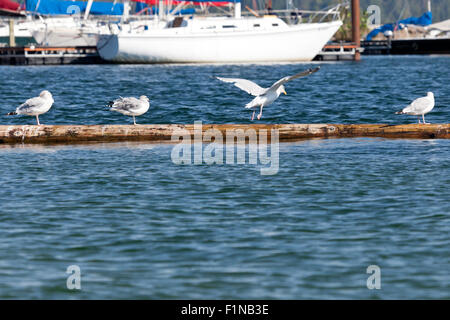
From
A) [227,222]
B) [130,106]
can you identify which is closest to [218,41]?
[130,106]

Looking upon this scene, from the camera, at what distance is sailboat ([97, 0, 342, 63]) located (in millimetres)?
76062

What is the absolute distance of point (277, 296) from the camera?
8.86m

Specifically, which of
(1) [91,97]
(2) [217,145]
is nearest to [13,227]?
(2) [217,145]

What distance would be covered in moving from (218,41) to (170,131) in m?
59.5

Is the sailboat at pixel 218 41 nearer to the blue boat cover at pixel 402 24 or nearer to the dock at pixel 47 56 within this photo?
the dock at pixel 47 56

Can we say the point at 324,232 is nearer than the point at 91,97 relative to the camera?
Yes

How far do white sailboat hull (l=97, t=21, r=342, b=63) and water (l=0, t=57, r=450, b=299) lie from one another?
190 feet

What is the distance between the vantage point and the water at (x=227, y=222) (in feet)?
30.6

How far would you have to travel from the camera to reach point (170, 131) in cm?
1822

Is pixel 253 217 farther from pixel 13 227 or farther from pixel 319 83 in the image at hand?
pixel 319 83

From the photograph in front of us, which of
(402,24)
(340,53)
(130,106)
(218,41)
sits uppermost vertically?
(402,24)

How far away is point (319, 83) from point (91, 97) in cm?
1525

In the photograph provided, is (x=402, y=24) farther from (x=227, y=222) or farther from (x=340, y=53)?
(x=227, y=222)
